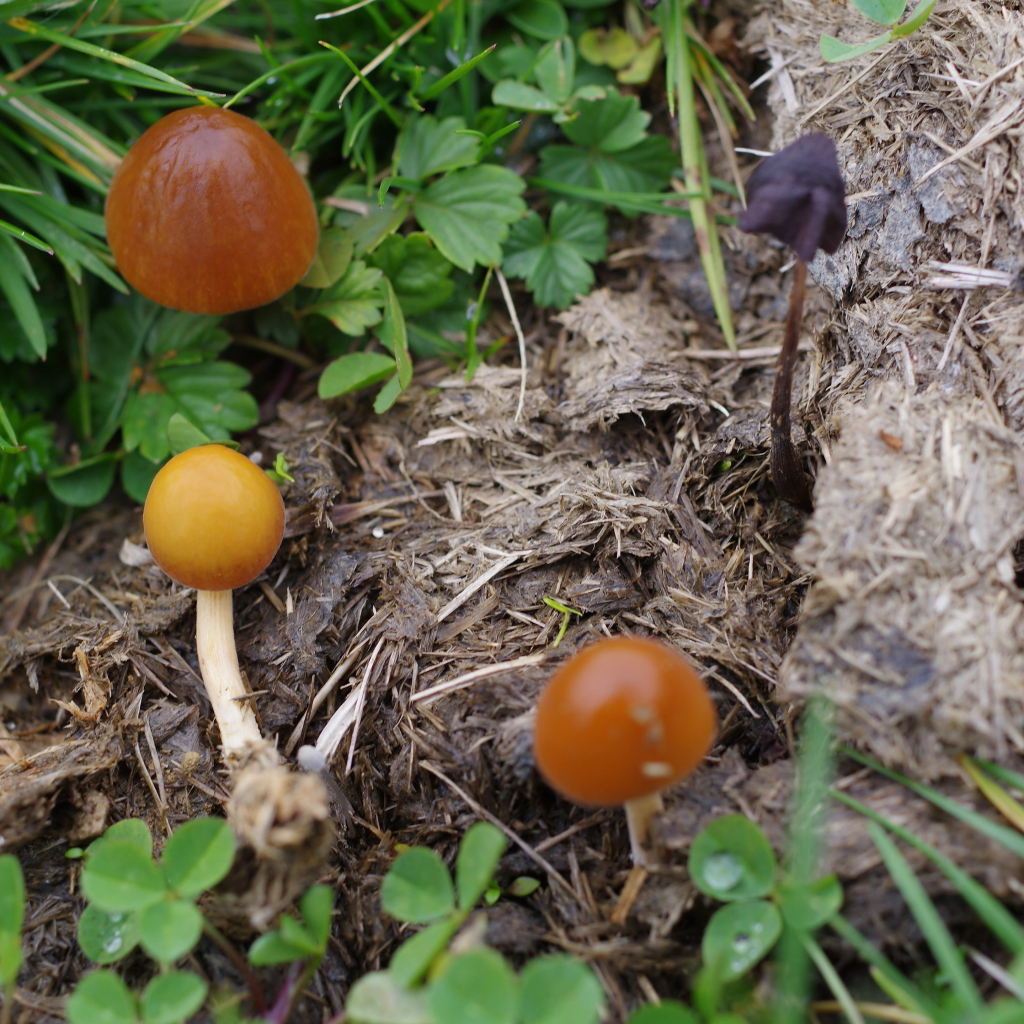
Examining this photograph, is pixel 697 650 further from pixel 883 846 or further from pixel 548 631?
pixel 883 846

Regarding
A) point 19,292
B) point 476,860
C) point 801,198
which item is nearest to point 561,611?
point 476,860

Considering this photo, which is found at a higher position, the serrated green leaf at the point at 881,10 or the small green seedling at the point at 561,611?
the serrated green leaf at the point at 881,10

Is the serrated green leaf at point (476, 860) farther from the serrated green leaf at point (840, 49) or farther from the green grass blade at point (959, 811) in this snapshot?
the serrated green leaf at point (840, 49)

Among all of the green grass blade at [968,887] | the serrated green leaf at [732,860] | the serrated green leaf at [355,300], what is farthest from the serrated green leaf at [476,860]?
the serrated green leaf at [355,300]

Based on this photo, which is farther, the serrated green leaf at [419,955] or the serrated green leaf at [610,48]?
the serrated green leaf at [610,48]

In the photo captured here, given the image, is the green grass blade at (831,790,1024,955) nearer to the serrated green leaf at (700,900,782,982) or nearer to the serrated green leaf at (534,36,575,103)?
the serrated green leaf at (700,900,782,982)

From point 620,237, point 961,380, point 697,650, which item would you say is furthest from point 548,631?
point 620,237

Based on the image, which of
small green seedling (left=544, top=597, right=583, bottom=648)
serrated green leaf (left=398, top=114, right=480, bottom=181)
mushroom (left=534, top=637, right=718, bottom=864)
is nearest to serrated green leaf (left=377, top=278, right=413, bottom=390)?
serrated green leaf (left=398, top=114, right=480, bottom=181)
